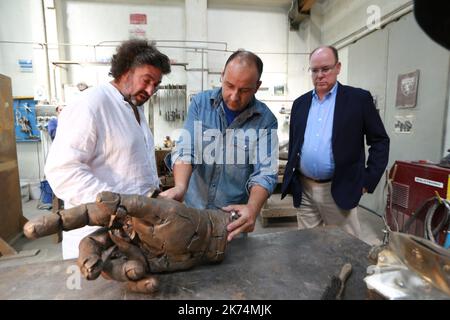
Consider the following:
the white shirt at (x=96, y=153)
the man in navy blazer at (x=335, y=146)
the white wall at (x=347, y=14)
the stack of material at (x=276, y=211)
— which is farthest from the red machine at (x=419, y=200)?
the white shirt at (x=96, y=153)

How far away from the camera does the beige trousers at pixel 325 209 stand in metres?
1.71

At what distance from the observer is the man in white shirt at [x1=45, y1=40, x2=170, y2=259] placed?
1.00 m

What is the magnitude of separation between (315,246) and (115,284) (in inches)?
28.8

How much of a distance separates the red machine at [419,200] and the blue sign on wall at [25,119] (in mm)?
4720

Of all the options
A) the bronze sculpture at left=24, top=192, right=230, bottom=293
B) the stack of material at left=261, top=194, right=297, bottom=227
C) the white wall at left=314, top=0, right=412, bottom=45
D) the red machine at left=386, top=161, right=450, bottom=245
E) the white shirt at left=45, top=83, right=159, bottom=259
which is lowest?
the stack of material at left=261, top=194, right=297, bottom=227

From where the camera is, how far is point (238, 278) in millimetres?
844

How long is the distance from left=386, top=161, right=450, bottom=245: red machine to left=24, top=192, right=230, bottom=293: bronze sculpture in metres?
1.71

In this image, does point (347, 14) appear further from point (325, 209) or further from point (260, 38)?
point (325, 209)

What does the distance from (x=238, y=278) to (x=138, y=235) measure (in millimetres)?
333

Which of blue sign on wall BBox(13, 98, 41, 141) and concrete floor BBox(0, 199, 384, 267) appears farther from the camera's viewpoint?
blue sign on wall BBox(13, 98, 41, 141)

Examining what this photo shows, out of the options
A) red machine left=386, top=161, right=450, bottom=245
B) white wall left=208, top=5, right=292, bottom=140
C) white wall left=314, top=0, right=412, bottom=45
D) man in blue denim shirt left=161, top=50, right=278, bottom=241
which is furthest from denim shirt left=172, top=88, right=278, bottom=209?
white wall left=208, top=5, right=292, bottom=140

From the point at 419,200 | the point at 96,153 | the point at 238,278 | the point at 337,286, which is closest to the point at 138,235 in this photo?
the point at 238,278

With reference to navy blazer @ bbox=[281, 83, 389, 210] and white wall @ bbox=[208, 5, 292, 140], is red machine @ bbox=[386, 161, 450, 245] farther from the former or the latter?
white wall @ bbox=[208, 5, 292, 140]
